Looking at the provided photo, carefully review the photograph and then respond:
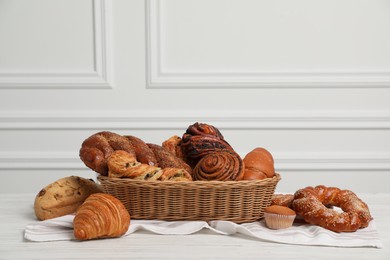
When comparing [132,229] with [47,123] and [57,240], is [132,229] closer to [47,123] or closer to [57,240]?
[57,240]

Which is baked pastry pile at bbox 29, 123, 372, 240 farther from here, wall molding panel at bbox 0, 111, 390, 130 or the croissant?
wall molding panel at bbox 0, 111, 390, 130

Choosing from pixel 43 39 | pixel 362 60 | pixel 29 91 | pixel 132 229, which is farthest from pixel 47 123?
pixel 132 229

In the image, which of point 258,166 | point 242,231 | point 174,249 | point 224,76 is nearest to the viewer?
point 174,249

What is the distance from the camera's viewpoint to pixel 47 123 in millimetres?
3410

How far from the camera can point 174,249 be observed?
52.0 inches

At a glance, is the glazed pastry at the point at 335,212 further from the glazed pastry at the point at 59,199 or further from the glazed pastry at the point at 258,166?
the glazed pastry at the point at 59,199

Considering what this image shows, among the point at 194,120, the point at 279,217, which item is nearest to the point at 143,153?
the point at 279,217

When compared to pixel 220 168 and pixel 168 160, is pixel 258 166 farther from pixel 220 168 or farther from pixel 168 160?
pixel 168 160

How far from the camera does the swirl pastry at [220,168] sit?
58.7 inches

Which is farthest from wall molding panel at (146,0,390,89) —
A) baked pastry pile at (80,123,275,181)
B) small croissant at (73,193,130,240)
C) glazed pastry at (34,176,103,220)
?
small croissant at (73,193,130,240)

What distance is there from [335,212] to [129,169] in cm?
54

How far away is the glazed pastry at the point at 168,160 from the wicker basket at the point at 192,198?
11 centimetres

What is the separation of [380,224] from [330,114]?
186 cm

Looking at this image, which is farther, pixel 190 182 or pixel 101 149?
pixel 101 149
